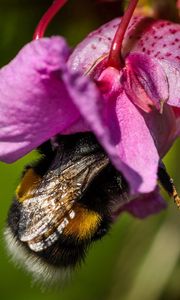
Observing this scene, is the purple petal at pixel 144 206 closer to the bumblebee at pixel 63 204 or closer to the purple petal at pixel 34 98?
the bumblebee at pixel 63 204

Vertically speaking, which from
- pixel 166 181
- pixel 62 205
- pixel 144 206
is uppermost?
pixel 62 205

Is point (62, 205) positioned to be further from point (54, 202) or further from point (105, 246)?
point (105, 246)

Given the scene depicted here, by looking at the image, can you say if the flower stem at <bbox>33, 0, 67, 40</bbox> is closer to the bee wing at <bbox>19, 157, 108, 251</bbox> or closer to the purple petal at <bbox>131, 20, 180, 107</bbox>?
the purple petal at <bbox>131, 20, 180, 107</bbox>

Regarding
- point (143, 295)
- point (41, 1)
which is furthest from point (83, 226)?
point (143, 295)

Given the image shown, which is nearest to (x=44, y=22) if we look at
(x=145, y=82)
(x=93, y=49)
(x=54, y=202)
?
(x=93, y=49)

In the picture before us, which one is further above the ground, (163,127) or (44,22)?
(44,22)

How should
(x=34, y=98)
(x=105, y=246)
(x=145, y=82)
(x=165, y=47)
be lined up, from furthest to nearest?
(x=105, y=246) → (x=165, y=47) → (x=145, y=82) → (x=34, y=98)

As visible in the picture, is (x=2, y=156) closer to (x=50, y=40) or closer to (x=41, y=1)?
(x=50, y=40)
